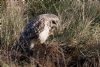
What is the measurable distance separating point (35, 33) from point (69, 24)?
3.26 ft

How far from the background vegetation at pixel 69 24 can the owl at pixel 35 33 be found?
0.74 feet

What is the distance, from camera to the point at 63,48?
541 cm

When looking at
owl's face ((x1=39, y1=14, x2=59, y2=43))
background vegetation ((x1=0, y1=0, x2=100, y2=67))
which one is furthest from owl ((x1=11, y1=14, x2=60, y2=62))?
background vegetation ((x1=0, y1=0, x2=100, y2=67))

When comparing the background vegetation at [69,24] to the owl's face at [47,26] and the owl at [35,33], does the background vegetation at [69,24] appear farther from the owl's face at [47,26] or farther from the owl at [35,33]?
the owl's face at [47,26]

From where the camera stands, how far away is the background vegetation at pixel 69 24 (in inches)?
213

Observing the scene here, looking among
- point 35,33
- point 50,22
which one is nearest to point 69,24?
point 50,22

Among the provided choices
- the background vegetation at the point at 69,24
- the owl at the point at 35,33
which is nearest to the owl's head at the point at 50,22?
the owl at the point at 35,33

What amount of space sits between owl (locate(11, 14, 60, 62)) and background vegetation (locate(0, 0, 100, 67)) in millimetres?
227

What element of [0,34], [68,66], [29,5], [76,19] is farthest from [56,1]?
[68,66]

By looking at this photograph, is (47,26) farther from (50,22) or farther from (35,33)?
(35,33)

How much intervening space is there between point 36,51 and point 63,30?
0.74 metres

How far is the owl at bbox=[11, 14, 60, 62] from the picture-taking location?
16.1 feet

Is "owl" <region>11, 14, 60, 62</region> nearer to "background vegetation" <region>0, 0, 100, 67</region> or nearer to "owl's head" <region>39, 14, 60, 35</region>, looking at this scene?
"owl's head" <region>39, 14, 60, 35</region>

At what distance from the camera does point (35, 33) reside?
16.1ft
